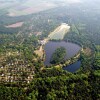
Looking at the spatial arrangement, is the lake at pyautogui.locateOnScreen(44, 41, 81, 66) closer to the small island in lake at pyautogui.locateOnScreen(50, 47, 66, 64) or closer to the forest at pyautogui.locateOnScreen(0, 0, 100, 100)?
the small island in lake at pyautogui.locateOnScreen(50, 47, 66, 64)

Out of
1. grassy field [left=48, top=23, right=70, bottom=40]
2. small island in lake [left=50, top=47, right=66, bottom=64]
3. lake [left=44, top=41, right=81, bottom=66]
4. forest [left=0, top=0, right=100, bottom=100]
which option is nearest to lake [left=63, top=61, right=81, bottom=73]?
forest [left=0, top=0, right=100, bottom=100]

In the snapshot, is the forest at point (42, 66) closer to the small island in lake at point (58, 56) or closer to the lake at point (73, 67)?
the small island in lake at point (58, 56)

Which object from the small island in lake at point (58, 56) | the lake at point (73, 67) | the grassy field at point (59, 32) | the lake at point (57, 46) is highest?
the small island in lake at point (58, 56)

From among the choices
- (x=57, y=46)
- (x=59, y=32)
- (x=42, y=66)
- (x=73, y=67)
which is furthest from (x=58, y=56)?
(x=59, y=32)

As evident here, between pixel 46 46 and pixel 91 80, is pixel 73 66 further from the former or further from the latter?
pixel 46 46

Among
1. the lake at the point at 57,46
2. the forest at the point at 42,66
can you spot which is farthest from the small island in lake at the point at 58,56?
the lake at the point at 57,46

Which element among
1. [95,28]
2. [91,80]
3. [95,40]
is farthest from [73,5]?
[91,80]
